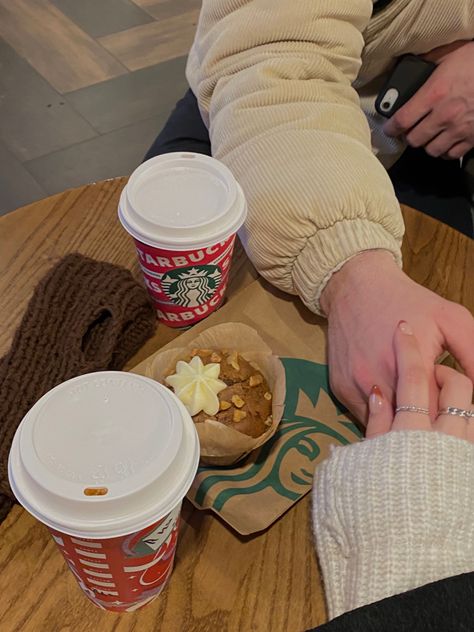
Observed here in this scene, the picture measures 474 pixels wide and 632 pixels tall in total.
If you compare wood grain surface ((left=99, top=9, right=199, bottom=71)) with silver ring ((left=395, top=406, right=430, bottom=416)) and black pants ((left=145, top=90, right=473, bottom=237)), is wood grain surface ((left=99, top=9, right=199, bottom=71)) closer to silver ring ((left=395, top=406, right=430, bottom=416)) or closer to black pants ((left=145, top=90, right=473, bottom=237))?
black pants ((left=145, top=90, right=473, bottom=237))

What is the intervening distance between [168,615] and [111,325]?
29 centimetres

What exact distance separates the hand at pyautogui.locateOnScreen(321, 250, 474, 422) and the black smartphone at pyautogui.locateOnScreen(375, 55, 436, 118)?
1.10ft

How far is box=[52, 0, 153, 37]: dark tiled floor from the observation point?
7.34 feet

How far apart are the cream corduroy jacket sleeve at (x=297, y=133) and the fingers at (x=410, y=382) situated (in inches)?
4.7

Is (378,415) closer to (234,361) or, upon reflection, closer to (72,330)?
(234,361)

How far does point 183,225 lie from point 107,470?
297mm

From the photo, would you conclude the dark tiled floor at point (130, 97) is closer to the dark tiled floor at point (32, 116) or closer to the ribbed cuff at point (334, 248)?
the dark tiled floor at point (32, 116)

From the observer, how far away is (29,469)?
442 mm

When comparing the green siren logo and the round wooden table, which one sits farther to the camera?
the green siren logo

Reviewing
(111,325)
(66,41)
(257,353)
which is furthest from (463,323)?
(66,41)

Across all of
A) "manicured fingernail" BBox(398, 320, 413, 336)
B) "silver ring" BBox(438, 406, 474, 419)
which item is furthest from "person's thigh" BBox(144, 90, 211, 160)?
"silver ring" BBox(438, 406, 474, 419)

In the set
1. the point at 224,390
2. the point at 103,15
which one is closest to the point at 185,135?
the point at 224,390

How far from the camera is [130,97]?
2039 millimetres

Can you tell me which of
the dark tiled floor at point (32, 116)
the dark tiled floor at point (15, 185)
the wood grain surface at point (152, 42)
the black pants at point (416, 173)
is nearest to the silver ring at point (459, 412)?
the black pants at point (416, 173)
